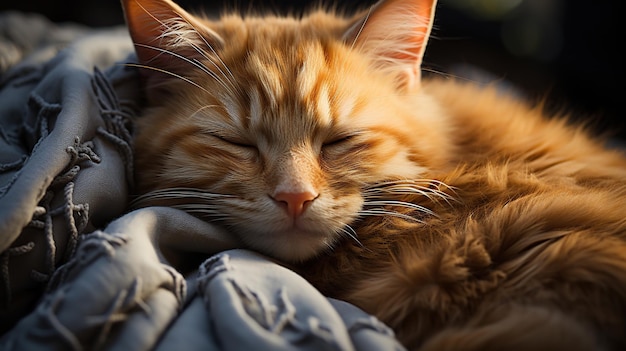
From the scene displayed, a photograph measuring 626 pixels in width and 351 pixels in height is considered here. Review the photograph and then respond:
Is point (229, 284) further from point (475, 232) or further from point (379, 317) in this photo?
point (475, 232)

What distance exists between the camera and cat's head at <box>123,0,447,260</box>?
1011 mm

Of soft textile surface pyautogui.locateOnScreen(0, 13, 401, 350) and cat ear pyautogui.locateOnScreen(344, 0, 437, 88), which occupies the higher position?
cat ear pyautogui.locateOnScreen(344, 0, 437, 88)

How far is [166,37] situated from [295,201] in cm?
53

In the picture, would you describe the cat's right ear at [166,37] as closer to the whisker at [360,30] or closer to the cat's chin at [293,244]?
the whisker at [360,30]

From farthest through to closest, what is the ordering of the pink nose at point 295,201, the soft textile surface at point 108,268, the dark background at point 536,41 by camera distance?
1. the dark background at point 536,41
2. the pink nose at point 295,201
3. the soft textile surface at point 108,268

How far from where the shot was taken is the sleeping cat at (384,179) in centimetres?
85

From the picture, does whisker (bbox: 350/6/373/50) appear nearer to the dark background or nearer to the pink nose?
the pink nose

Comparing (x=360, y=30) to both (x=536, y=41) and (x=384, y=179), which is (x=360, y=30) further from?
(x=536, y=41)

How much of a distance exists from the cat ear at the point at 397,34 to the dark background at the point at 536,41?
1.10 meters

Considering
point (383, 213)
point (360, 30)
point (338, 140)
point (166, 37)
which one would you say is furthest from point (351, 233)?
point (166, 37)

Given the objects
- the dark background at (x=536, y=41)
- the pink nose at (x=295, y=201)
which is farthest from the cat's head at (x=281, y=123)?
the dark background at (x=536, y=41)

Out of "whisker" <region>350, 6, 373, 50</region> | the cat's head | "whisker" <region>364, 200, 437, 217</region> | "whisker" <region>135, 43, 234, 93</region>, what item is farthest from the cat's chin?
"whisker" <region>350, 6, 373, 50</region>

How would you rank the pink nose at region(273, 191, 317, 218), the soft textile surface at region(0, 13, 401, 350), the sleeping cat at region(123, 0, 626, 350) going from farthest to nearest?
the pink nose at region(273, 191, 317, 218), the sleeping cat at region(123, 0, 626, 350), the soft textile surface at region(0, 13, 401, 350)

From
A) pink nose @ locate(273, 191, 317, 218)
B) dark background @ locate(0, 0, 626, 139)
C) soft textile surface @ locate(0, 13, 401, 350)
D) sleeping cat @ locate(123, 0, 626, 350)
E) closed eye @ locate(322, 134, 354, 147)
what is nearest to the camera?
soft textile surface @ locate(0, 13, 401, 350)
